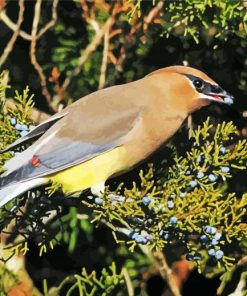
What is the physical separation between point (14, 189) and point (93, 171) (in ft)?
0.80

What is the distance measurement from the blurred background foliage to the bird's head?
0.15 meters

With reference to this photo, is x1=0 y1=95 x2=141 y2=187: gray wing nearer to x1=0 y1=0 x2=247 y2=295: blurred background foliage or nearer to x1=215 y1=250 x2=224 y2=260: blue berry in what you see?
x1=0 y1=0 x2=247 y2=295: blurred background foliage

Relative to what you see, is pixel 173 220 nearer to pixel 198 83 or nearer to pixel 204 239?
pixel 204 239

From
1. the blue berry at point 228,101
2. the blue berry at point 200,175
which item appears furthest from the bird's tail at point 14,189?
the blue berry at point 228,101

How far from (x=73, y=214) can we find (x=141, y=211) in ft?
2.28

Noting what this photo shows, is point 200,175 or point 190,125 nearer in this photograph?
point 200,175

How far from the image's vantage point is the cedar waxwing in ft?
7.79

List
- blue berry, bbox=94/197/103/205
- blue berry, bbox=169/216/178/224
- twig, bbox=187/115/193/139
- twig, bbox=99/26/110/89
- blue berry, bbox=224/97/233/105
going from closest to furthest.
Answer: blue berry, bbox=169/216/178/224 < blue berry, bbox=94/197/103/205 < blue berry, bbox=224/97/233/105 < twig, bbox=187/115/193/139 < twig, bbox=99/26/110/89

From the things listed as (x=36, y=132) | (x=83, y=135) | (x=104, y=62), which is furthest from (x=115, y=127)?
(x=104, y=62)

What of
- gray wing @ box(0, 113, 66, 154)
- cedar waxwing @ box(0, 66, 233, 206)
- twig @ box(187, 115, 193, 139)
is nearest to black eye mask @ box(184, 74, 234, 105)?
cedar waxwing @ box(0, 66, 233, 206)

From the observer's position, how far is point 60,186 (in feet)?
7.67

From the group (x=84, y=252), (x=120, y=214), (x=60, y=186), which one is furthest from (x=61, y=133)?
(x=84, y=252)

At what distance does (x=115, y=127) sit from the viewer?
95.8 inches

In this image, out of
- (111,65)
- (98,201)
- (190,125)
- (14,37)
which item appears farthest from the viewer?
(111,65)
